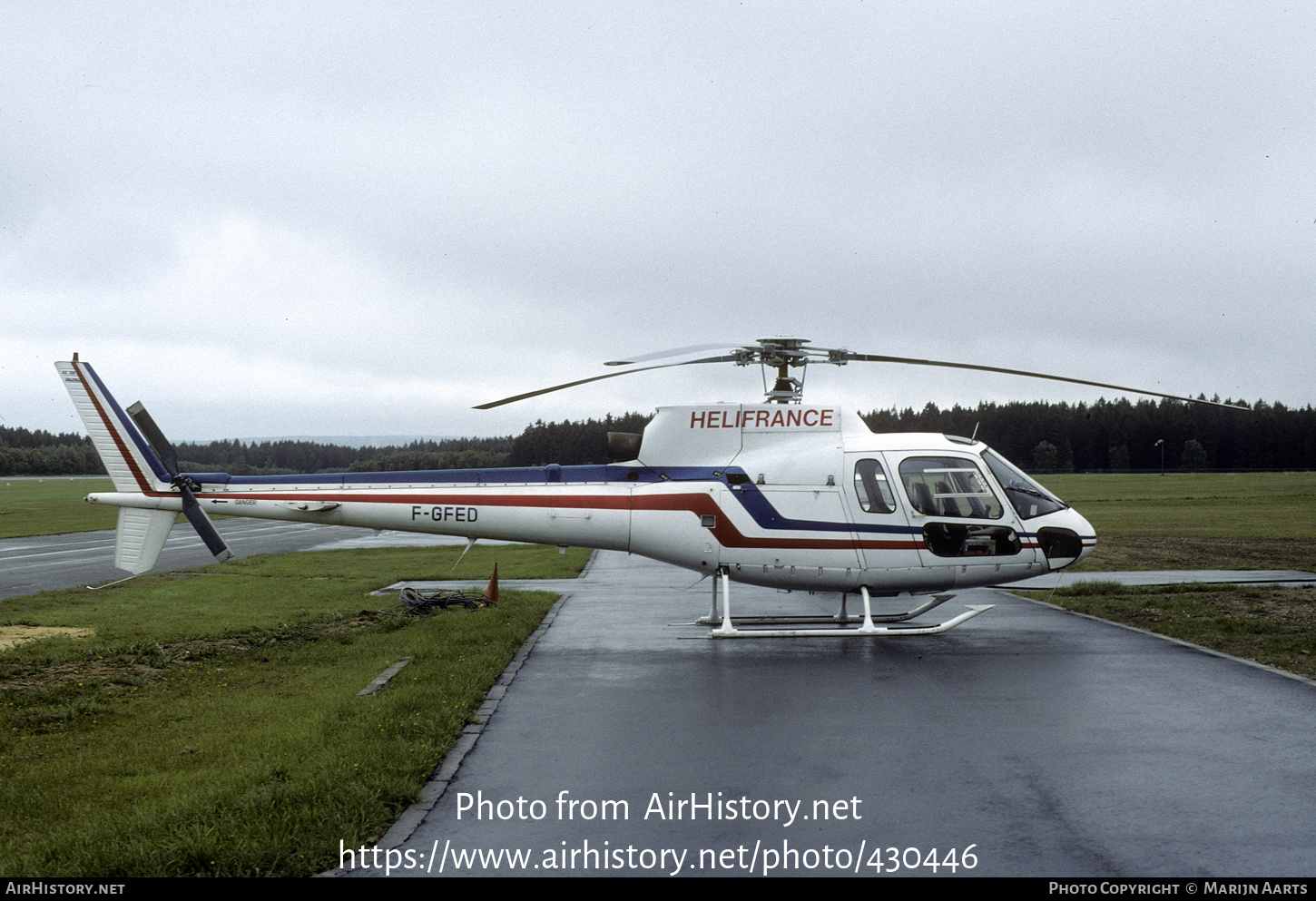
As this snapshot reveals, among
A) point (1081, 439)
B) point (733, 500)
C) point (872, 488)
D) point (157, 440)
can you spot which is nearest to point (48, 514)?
point (157, 440)

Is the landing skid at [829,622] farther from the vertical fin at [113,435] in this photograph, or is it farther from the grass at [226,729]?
the vertical fin at [113,435]

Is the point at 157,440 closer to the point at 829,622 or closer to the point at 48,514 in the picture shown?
the point at 829,622

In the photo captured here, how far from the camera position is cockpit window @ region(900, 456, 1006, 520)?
12555 millimetres

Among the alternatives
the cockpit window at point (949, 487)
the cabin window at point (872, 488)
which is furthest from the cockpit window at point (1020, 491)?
the cabin window at point (872, 488)

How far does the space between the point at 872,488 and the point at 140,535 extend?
34.5 feet

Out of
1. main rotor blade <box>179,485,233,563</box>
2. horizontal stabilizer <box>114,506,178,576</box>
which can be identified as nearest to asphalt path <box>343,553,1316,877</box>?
main rotor blade <box>179,485,233,563</box>

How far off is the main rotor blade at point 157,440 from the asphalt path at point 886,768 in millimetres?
6203

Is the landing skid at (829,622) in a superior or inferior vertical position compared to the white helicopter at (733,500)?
inferior

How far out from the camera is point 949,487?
12672 mm

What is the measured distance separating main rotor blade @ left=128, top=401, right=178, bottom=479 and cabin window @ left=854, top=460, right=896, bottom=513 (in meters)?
9.93

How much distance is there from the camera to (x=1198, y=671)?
10.4 m

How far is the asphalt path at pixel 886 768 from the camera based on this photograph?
17.9 feet

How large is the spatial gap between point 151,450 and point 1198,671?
47.0 feet

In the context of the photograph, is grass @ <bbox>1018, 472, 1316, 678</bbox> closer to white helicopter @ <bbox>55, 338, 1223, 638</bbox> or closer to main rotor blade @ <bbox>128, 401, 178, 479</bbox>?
white helicopter @ <bbox>55, 338, 1223, 638</bbox>
